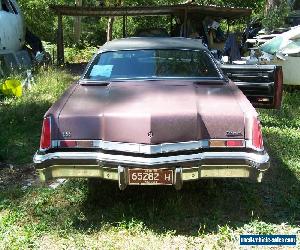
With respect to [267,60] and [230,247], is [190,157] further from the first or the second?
[267,60]

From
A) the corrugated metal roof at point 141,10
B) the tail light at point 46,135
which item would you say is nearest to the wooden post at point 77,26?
the corrugated metal roof at point 141,10

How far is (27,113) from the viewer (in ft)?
26.3

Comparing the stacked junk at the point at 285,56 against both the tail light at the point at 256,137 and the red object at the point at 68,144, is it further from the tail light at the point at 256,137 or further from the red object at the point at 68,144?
the red object at the point at 68,144

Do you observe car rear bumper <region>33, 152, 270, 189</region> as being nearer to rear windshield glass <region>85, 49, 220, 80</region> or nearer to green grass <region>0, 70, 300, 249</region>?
green grass <region>0, 70, 300, 249</region>

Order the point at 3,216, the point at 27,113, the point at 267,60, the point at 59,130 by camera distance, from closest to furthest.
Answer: the point at 59,130 < the point at 3,216 < the point at 27,113 < the point at 267,60

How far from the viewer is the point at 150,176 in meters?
3.97

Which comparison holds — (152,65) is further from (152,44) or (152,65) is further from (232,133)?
(232,133)

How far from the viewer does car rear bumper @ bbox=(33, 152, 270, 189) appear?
12.9ft

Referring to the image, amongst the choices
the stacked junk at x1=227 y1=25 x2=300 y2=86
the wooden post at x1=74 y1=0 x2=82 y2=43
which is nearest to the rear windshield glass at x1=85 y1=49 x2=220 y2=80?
the stacked junk at x1=227 y1=25 x2=300 y2=86

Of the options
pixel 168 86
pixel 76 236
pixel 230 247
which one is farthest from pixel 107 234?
pixel 168 86

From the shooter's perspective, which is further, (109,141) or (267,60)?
(267,60)

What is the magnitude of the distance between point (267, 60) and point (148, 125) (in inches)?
259

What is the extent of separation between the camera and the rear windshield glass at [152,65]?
525 centimetres

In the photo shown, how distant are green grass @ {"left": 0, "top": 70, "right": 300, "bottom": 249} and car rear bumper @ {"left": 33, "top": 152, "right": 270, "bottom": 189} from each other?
1.55 feet
